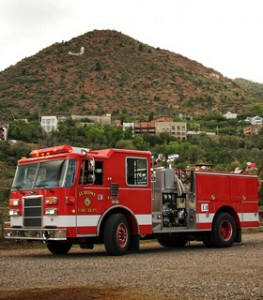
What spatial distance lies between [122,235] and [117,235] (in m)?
0.35

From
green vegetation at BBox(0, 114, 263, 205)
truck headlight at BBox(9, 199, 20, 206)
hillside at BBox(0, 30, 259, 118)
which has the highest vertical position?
hillside at BBox(0, 30, 259, 118)

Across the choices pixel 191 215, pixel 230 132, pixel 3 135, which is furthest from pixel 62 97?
pixel 191 215

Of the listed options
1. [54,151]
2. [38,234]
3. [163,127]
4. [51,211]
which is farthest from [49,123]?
[51,211]

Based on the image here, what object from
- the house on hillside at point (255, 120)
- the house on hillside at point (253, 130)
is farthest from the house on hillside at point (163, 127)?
the house on hillside at point (255, 120)

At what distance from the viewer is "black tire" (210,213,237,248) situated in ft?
60.6

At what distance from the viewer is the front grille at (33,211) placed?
50.1 ft

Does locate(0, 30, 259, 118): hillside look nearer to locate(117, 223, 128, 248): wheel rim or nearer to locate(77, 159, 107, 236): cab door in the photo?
locate(117, 223, 128, 248): wheel rim

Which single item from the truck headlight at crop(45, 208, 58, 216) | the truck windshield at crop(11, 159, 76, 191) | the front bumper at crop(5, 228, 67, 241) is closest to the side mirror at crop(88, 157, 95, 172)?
the truck windshield at crop(11, 159, 76, 191)

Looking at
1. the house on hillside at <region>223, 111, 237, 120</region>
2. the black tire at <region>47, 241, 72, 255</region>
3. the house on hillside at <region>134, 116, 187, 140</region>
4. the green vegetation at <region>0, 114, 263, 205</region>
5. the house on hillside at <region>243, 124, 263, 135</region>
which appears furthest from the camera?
the house on hillside at <region>223, 111, 237, 120</region>

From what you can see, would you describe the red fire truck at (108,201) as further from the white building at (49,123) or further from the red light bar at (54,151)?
the white building at (49,123)

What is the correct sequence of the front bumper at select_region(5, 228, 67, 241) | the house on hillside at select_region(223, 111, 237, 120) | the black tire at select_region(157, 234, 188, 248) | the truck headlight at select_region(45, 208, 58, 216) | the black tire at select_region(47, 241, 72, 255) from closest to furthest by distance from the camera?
the front bumper at select_region(5, 228, 67, 241) < the truck headlight at select_region(45, 208, 58, 216) < the black tire at select_region(47, 241, 72, 255) < the black tire at select_region(157, 234, 188, 248) < the house on hillside at select_region(223, 111, 237, 120)

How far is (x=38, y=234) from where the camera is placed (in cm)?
1504

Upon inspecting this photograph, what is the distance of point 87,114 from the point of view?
159 meters

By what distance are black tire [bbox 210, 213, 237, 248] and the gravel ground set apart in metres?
2.78
